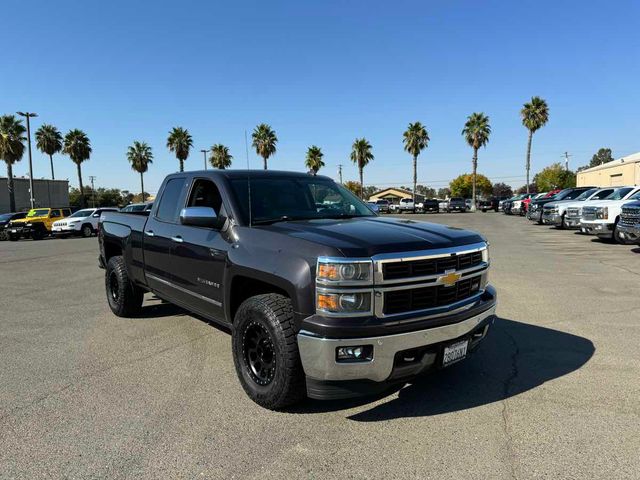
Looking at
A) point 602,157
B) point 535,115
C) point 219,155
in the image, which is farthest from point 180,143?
point 602,157

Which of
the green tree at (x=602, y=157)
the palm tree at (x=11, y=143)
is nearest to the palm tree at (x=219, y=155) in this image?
the palm tree at (x=11, y=143)

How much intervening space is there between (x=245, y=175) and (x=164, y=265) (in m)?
1.47

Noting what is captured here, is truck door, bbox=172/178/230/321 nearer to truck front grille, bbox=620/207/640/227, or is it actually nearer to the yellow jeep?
truck front grille, bbox=620/207/640/227

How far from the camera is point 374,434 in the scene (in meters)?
3.29

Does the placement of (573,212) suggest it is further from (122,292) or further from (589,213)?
(122,292)

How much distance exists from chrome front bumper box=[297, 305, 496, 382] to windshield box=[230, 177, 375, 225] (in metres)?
1.37

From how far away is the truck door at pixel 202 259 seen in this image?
4.23m

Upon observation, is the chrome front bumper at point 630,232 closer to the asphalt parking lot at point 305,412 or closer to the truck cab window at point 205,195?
the asphalt parking lot at point 305,412

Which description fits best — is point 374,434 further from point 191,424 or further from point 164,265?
point 164,265

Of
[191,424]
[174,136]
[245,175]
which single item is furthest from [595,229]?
[174,136]

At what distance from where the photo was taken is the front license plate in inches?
138

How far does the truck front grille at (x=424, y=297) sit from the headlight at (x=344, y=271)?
21cm

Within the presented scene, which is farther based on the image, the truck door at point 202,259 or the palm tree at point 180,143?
the palm tree at point 180,143

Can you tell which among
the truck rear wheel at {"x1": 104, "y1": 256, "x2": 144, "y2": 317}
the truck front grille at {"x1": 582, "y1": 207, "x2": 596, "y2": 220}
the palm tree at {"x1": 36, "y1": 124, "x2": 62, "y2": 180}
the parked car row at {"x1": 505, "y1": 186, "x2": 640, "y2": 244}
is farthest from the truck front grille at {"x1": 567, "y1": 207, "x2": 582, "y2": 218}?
the palm tree at {"x1": 36, "y1": 124, "x2": 62, "y2": 180}
